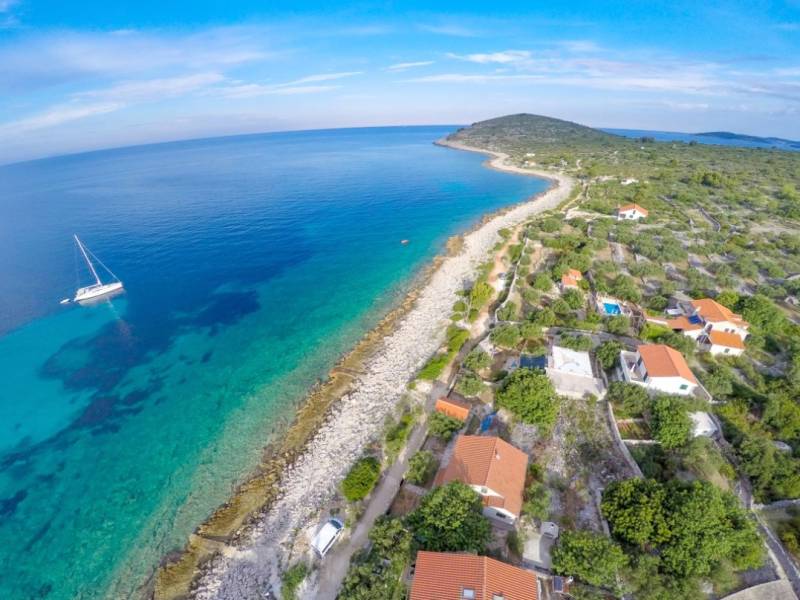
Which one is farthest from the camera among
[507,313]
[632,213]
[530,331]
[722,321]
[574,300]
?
[632,213]

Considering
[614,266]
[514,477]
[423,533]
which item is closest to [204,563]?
[423,533]

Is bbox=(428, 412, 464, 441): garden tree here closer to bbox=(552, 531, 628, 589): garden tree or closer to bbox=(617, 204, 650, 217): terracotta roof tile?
bbox=(552, 531, 628, 589): garden tree

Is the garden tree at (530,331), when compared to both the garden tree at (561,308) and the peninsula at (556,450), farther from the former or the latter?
the garden tree at (561,308)

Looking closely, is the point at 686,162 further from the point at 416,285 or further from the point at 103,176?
the point at 103,176

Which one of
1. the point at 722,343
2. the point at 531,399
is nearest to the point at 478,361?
the point at 531,399

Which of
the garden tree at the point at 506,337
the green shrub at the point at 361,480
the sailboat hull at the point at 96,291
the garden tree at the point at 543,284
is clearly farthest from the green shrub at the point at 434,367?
the sailboat hull at the point at 96,291

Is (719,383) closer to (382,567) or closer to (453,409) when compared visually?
(453,409)

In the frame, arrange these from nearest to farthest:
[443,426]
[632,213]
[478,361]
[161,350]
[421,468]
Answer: [421,468] → [443,426] → [478,361] → [161,350] → [632,213]
